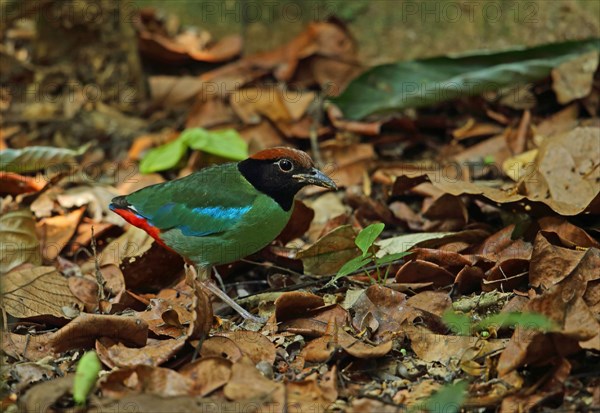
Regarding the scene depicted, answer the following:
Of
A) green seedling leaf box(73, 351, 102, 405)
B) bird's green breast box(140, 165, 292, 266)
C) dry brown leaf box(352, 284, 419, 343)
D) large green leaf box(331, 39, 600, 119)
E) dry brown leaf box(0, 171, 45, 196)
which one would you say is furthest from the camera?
large green leaf box(331, 39, 600, 119)

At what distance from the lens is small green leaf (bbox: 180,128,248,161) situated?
615 cm

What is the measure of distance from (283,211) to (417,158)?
6.68ft

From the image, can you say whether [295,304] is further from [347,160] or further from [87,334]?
[347,160]

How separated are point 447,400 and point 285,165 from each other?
203 cm

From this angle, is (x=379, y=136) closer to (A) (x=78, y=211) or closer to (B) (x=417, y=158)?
(B) (x=417, y=158)

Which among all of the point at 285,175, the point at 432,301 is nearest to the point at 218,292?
the point at 285,175

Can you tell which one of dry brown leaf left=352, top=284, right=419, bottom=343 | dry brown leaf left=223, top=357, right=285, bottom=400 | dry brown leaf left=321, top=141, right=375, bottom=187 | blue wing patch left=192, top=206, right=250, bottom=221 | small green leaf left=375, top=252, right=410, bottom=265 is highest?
blue wing patch left=192, top=206, right=250, bottom=221

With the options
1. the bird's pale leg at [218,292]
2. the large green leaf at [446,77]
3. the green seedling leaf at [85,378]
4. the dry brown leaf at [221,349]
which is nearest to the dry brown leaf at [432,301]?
the bird's pale leg at [218,292]

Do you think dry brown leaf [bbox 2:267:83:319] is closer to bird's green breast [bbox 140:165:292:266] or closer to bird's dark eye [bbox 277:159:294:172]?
bird's green breast [bbox 140:165:292:266]

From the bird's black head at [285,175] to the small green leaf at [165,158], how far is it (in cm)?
156

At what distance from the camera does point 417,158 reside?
6531 mm

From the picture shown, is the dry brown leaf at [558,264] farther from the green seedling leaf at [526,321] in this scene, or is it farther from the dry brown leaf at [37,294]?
the dry brown leaf at [37,294]

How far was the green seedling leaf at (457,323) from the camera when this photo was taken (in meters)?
3.77

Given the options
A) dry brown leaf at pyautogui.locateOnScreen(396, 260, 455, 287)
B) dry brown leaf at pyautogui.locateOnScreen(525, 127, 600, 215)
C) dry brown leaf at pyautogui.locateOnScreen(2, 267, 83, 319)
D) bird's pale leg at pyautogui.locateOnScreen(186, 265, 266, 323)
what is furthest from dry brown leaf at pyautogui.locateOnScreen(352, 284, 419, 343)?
dry brown leaf at pyautogui.locateOnScreen(2, 267, 83, 319)
